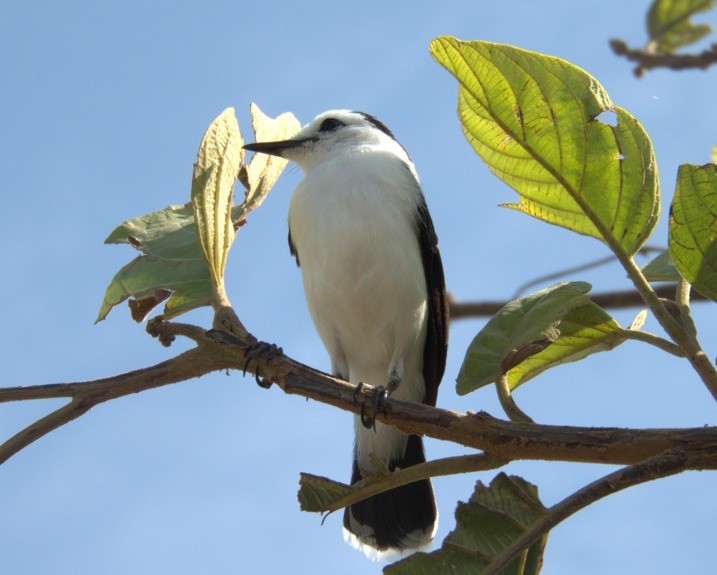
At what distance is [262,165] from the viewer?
3.31 metres

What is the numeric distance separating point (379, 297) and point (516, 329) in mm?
2645

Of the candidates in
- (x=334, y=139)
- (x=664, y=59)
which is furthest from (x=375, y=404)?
(x=334, y=139)

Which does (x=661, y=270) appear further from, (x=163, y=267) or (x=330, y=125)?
(x=330, y=125)

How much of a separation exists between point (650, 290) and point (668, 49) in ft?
6.55

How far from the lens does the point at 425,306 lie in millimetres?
5133

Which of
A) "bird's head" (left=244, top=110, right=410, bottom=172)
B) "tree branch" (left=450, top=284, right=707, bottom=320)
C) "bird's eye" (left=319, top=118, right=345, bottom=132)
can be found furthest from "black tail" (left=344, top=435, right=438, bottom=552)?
"bird's eye" (left=319, top=118, right=345, bottom=132)

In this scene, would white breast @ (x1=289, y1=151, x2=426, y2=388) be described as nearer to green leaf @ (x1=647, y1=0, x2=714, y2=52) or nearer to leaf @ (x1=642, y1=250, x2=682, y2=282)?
green leaf @ (x1=647, y1=0, x2=714, y2=52)

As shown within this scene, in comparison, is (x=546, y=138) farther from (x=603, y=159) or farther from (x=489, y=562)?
(x=489, y=562)

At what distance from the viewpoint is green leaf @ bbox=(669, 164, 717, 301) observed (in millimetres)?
2184

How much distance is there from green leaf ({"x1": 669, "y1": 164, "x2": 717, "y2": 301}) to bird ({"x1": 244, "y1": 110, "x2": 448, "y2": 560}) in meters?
2.68

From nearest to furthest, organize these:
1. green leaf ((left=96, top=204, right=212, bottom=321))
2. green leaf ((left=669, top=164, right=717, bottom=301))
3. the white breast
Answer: green leaf ((left=669, top=164, right=717, bottom=301))
green leaf ((left=96, top=204, right=212, bottom=321))
the white breast

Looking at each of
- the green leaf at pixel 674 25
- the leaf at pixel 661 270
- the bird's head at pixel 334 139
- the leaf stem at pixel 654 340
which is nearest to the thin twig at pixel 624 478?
the leaf stem at pixel 654 340

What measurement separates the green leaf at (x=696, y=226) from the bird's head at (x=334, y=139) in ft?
12.5

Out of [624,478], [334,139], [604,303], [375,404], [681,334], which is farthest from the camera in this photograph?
[334,139]
